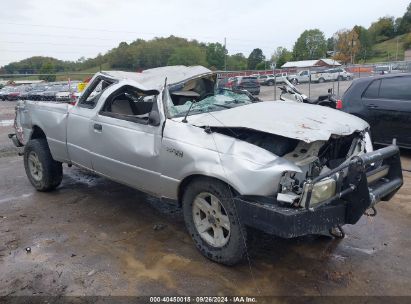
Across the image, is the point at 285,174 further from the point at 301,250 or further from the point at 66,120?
the point at 66,120

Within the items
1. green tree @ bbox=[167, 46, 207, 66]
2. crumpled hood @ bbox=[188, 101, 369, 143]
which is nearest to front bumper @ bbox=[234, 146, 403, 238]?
crumpled hood @ bbox=[188, 101, 369, 143]

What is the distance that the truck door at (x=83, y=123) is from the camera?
4.90 metres

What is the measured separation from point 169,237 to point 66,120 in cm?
213

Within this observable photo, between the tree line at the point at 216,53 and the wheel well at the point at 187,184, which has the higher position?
the tree line at the point at 216,53

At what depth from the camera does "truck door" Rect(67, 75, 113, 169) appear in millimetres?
4898

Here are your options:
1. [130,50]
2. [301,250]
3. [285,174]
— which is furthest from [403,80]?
[130,50]

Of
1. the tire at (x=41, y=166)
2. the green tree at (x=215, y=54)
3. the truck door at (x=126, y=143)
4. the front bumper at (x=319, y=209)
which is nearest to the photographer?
the front bumper at (x=319, y=209)

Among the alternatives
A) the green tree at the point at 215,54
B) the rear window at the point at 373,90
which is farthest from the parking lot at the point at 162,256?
the green tree at the point at 215,54

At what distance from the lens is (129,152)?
169 inches

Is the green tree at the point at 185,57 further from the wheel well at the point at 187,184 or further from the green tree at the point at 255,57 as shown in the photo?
the wheel well at the point at 187,184

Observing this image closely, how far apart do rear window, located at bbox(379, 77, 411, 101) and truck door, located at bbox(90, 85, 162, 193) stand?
4.72 metres

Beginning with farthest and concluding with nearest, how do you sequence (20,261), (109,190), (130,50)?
(130,50) → (109,190) → (20,261)

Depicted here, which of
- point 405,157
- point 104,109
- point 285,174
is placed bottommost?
point 405,157

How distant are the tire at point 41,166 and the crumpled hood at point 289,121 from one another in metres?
2.70
